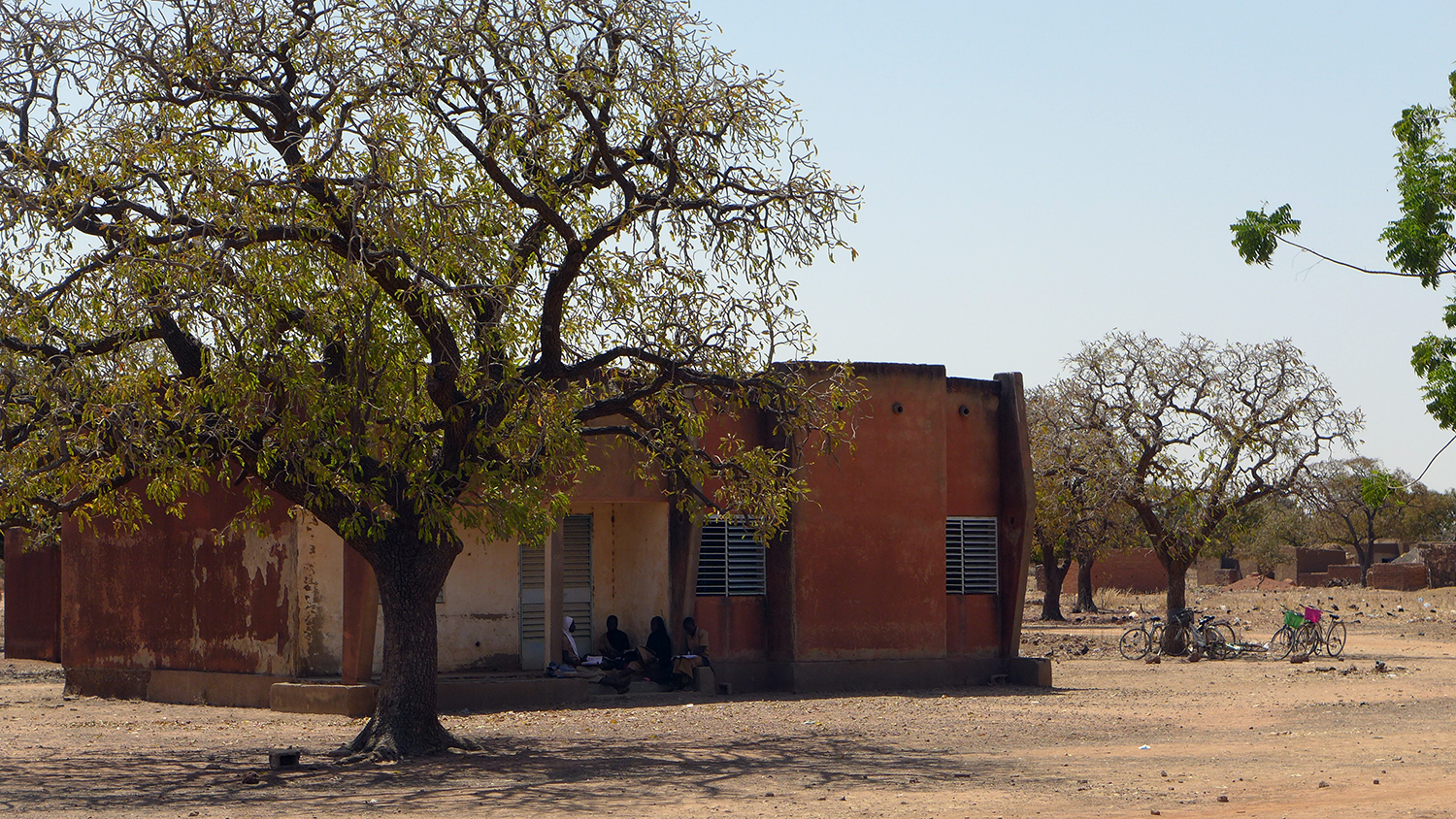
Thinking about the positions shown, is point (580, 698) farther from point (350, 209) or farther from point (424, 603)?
point (350, 209)

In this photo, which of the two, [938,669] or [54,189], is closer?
[54,189]

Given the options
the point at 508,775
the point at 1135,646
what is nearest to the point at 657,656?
the point at 508,775

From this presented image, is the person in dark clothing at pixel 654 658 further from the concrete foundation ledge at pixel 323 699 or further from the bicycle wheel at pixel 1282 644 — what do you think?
the bicycle wheel at pixel 1282 644

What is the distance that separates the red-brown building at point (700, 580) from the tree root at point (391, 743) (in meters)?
4.67

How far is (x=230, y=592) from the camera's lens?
59.9 feet

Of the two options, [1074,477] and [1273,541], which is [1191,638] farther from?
[1273,541]

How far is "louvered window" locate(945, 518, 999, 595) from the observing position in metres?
21.9

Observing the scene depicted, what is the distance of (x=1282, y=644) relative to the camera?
2819 centimetres

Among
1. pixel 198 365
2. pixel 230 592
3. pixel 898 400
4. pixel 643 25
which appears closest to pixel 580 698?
pixel 230 592

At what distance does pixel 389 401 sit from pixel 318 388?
3.64ft

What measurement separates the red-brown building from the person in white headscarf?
28 centimetres

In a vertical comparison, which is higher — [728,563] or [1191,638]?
[728,563]

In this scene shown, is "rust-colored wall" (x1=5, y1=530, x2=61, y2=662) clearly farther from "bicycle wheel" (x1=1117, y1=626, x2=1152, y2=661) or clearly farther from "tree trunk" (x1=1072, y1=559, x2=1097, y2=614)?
"tree trunk" (x1=1072, y1=559, x2=1097, y2=614)

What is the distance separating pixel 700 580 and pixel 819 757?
7.19 metres
